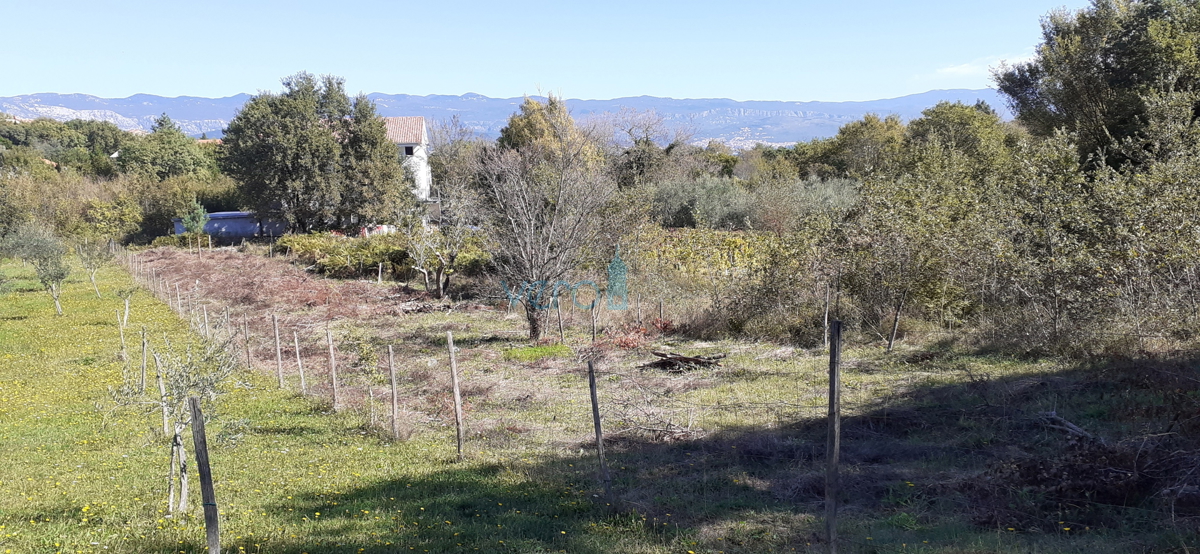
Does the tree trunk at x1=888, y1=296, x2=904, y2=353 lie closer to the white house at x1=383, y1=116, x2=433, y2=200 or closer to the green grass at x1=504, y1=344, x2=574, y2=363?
the green grass at x1=504, y1=344, x2=574, y2=363

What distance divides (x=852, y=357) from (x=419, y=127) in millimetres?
60624

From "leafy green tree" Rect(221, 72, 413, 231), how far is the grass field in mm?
29957

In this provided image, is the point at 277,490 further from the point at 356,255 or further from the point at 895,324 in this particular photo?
the point at 356,255

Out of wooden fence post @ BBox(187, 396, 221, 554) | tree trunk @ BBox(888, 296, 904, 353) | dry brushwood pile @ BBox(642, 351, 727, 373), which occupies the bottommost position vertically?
dry brushwood pile @ BBox(642, 351, 727, 373)

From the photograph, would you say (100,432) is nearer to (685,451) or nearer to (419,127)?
(685,451)

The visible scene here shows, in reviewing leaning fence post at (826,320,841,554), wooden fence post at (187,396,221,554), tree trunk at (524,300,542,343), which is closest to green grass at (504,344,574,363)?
tree trunk at (524,300,542,343)

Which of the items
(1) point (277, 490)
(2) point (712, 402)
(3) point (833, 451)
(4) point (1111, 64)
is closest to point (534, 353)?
(2) point (712, 402)

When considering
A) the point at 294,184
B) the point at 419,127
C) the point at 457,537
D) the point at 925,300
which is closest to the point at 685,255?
the point at 925,300

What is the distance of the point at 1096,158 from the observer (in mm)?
22156

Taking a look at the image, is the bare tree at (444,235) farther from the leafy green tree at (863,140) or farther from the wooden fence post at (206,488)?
the leafy green tree at (863,140)

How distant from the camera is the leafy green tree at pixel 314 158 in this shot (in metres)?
45.1

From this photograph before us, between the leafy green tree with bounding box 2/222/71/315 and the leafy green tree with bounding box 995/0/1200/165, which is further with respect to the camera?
the leafy green tree with bounding box 2/222/71/315

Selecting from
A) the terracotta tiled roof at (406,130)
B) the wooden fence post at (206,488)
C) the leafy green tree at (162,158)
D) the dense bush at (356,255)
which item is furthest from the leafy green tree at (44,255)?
the leafy green tree at (162,158)

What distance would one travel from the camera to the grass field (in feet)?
22.3
